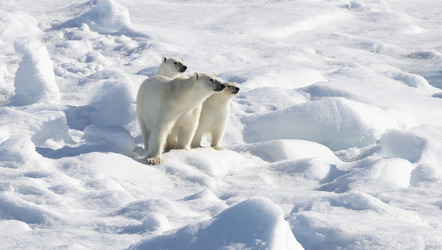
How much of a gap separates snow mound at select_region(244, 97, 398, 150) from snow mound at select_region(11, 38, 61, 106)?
99.2 inches

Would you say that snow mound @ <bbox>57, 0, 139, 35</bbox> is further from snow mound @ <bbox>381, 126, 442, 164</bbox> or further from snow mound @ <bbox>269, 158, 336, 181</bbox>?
snow mound @ <bbox>269, 158, 336, 181</bbox>

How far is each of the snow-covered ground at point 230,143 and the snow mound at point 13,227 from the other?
19mm

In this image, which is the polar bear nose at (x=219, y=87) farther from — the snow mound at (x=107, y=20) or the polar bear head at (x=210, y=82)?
the snow mound at (x=107, y=20)

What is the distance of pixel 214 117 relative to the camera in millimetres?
5797

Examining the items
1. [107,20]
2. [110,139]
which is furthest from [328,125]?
[107,20]

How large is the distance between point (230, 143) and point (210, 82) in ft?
4.74

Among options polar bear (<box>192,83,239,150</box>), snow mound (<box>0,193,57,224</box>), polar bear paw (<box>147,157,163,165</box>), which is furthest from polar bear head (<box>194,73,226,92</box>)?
snow mound (<box>0,193,57,224</box>)

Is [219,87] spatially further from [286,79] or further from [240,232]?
[286,79]

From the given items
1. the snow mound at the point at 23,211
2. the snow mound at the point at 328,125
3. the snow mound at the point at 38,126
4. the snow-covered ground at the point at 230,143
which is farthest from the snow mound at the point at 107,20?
the snow mound at the point at 23,211

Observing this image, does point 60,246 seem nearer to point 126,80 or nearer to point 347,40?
point 126,80

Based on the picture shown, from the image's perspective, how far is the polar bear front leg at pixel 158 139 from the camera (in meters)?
5.21

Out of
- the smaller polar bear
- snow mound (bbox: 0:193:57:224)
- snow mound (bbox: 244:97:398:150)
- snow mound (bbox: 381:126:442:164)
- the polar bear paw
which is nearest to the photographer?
snow mound (bbox: 0:193:57:224)

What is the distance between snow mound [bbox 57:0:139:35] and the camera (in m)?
13.1

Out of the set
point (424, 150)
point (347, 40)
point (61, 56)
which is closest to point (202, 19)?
point (347, 40)
